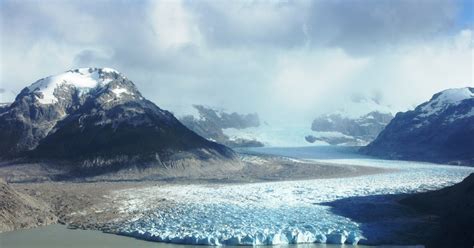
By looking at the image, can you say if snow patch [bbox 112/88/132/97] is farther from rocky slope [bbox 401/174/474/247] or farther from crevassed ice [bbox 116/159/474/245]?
rocky slope [bbox 401/174/474/247]

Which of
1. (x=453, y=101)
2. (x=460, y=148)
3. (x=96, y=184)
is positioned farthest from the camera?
(x=453, y=101)

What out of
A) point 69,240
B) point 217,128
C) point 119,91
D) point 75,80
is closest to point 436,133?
point 119,91

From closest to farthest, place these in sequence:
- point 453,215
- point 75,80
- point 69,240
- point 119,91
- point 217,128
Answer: point 453,215, point 69,240, point 119,91, point 75,80, point 217,128

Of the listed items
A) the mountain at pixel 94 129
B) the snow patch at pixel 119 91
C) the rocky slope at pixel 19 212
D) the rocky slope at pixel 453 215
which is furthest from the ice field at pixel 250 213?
the snow patch at pixel 119 91

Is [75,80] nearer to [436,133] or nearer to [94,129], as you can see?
[94,129]

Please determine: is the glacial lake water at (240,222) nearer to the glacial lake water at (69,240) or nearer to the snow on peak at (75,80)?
the glacial lake water at (69,240)

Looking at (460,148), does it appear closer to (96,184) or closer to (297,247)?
(96,184)

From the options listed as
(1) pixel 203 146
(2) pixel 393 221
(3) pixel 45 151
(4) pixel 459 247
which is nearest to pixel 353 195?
(2) pixel 393 221
